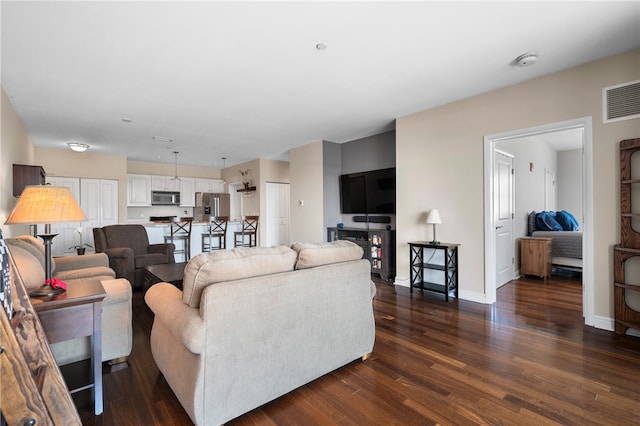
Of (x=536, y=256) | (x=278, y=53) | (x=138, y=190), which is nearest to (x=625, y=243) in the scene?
(x=536, y=256)

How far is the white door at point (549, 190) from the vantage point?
6.31 m

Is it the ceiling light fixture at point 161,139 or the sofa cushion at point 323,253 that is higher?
the ceiling light fixture at point 161,139

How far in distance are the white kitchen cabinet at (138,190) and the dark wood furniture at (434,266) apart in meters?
7.20

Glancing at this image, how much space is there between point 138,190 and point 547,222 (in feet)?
30.7

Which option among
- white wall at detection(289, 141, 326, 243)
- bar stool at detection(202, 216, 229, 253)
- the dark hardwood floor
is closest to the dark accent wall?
white wall at detection(289, 141, 326, 243)

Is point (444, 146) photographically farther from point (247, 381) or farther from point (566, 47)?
point (247, 381)

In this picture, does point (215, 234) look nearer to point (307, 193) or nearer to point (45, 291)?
point (307, 193)

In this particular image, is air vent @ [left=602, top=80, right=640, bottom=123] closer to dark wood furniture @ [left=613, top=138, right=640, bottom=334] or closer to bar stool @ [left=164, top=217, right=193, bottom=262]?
dark wood furniture @ [left=613, top=138, right=640, bottom=334]

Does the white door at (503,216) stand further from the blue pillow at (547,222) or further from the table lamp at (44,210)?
the table lamp at (44,210)

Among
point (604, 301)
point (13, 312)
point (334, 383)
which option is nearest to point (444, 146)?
point (604, 301)

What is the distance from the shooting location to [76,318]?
1.62 m

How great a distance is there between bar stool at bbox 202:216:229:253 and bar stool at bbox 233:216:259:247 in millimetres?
387

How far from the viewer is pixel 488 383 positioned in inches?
77.9

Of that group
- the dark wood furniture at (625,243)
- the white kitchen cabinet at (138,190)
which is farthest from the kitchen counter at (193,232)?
the dark wood furniture at (625,243)
